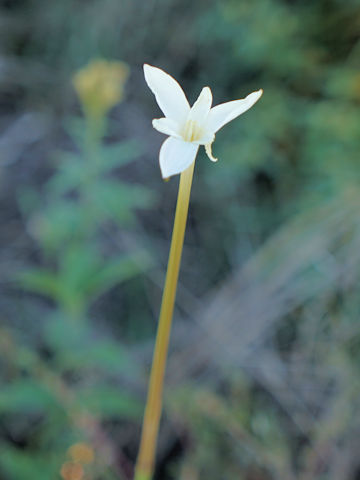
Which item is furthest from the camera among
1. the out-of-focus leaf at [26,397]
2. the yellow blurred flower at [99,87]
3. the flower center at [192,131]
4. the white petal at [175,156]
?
the yellow blurred flower at [99,87]

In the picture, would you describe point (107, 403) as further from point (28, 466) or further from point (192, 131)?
point (192, 131)

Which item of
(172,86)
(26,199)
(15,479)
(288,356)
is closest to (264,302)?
(288,356)

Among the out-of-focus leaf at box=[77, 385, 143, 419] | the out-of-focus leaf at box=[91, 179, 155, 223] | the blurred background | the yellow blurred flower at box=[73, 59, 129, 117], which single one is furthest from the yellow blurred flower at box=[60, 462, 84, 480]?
the yellow blurred flower at box=[73, 59, 129, 117]

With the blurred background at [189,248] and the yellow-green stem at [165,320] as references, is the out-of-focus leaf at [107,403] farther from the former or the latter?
the yellow-green stem at [165,320]

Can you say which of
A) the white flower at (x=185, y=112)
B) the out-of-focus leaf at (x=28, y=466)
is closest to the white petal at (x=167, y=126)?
the white flower at (x=185, y=112)

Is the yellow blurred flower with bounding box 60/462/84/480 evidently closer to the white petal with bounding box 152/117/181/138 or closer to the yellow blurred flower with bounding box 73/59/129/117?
the white petal with bounding box 152/117/181/138

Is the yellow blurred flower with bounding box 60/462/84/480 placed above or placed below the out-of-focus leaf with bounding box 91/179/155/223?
A: below

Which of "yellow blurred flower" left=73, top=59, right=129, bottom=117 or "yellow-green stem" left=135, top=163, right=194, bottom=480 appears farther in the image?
"yellow blurred flower" left=73, top=59, right=129, bottom=117

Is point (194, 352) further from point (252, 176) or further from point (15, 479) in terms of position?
point (252, 176)
